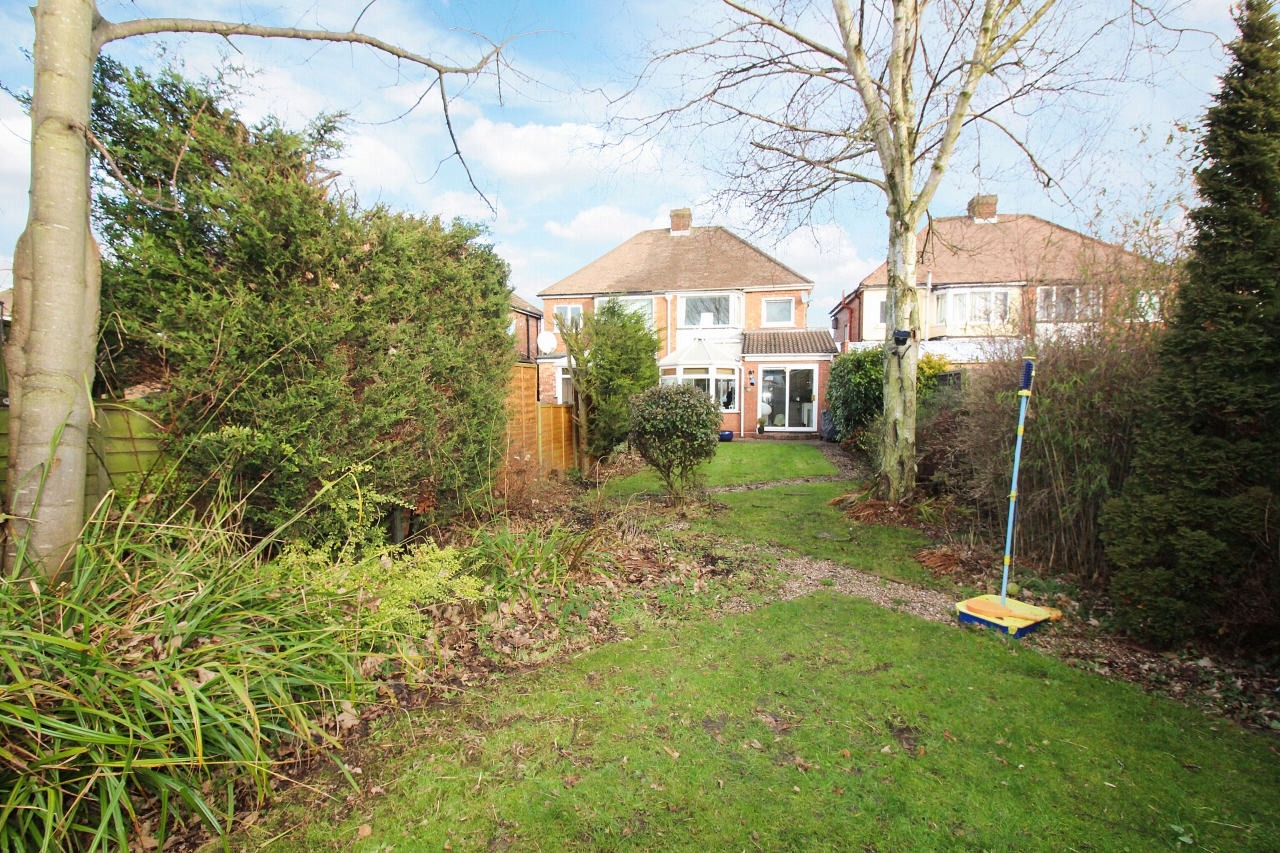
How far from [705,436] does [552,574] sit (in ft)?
12.4

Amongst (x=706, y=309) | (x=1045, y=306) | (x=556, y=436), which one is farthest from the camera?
(x=706, y=309)

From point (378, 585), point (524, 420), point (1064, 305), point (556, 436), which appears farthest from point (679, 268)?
point (378, 585)

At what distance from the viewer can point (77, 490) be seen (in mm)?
2959

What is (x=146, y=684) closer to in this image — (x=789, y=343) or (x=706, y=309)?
(x=789, y=343)

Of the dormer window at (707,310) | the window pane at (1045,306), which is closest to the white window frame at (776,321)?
the dormer window at (707,310)

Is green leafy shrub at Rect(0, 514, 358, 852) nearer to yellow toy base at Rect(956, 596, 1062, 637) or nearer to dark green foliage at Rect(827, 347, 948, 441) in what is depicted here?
yellow toy base at Rect(956, 596, 1062, 637)

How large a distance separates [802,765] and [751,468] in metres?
10.6

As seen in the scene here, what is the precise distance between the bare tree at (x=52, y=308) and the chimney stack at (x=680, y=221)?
1002 inches

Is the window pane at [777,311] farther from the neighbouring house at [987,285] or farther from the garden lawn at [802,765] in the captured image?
the garden lawn at [802,765]

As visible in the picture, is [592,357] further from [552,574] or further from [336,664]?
[336,664]

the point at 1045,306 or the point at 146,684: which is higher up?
the point at 1045,306

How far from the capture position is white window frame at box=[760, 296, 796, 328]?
77.9 feet

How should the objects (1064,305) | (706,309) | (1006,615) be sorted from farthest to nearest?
(706,309)
(1064,305)
(1006,615)

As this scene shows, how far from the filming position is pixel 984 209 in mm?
23422
